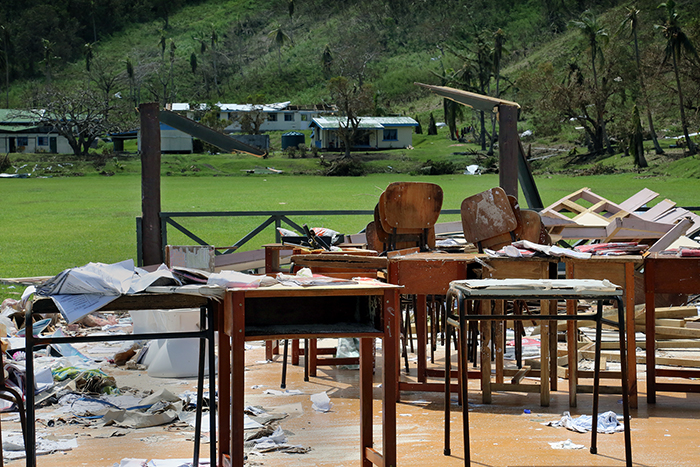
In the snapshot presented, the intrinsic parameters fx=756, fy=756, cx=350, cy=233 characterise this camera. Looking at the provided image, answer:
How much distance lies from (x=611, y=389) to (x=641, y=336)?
2.43 metres

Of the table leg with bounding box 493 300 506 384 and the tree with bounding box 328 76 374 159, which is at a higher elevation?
the tree with bounding box 328 76 374 159

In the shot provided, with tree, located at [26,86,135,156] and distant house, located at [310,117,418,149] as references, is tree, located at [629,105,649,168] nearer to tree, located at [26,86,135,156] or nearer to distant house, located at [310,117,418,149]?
distant house, located at [310,117,418,149]

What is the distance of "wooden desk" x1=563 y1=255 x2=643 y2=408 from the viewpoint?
427 centimetres

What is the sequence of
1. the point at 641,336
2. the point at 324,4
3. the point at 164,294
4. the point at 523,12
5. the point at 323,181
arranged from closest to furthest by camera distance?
the point at 164,294
the point at 641,336
the point at 323,181
the point at 523,12
the point at 324,4

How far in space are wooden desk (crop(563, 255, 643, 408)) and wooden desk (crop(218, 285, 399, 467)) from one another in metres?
1.59

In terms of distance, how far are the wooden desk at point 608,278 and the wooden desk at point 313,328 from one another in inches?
62.5

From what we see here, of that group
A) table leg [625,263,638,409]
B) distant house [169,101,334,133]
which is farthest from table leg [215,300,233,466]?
distant house [169,101,334,133]

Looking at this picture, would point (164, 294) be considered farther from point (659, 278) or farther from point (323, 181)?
point (323, 181)

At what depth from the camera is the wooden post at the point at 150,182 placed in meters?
8.30

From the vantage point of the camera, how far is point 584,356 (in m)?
5.69

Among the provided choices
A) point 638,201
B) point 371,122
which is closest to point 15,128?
point 371,122

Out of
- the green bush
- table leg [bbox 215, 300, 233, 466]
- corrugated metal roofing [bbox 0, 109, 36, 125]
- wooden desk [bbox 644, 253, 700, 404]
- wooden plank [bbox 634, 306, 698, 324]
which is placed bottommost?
wooden plank [bbox 634, 306, 698, 324]

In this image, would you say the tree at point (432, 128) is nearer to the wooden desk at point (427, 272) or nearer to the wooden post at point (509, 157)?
the wooden post at point (509, 157)

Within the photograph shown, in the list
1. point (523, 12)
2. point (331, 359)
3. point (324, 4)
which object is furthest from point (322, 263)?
point (324, 4)
